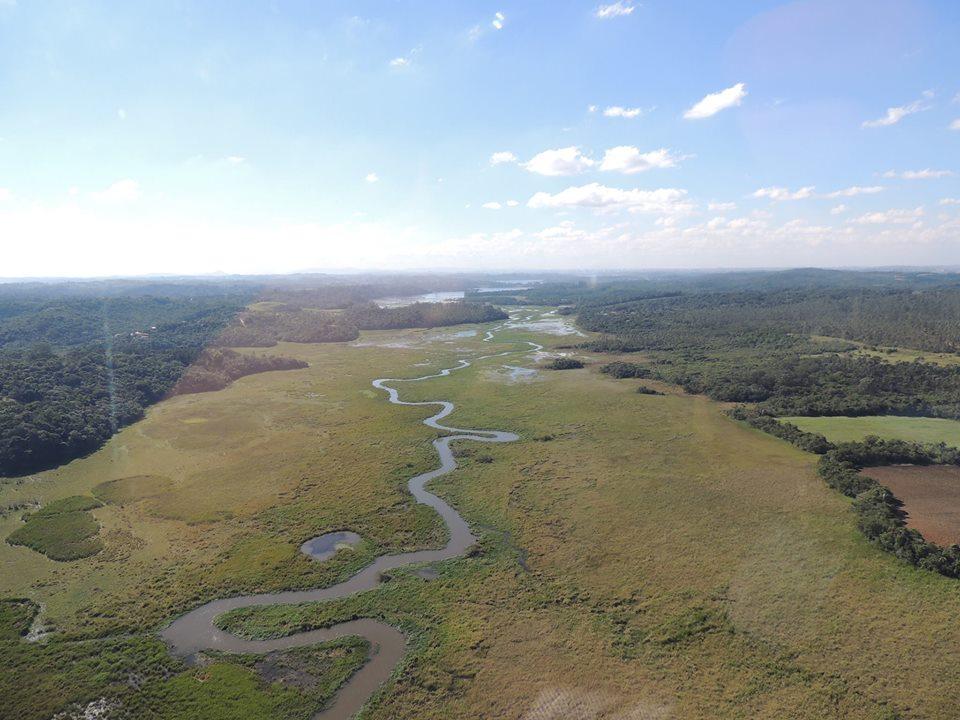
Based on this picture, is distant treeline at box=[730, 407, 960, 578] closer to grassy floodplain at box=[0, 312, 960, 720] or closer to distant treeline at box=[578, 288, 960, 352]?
grassy floodplain at box=[0, 312, 960, 720]

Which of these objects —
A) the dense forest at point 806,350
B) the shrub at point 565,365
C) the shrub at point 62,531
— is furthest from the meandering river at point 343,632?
the shrub at point 565,365

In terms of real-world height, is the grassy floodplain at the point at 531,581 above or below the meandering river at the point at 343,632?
above

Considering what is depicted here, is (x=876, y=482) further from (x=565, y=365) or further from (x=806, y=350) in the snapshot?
(x=806, y=350)

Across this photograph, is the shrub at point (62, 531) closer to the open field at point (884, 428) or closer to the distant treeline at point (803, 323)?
the open field at point (884, 428)

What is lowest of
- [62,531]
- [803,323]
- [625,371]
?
[62,531]

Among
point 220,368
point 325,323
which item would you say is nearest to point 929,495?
point 220,368

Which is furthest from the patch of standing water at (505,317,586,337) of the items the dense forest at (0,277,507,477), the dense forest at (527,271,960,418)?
the dense forest at (0,277,507,477)

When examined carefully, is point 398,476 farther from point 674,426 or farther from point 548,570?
point 674,426
